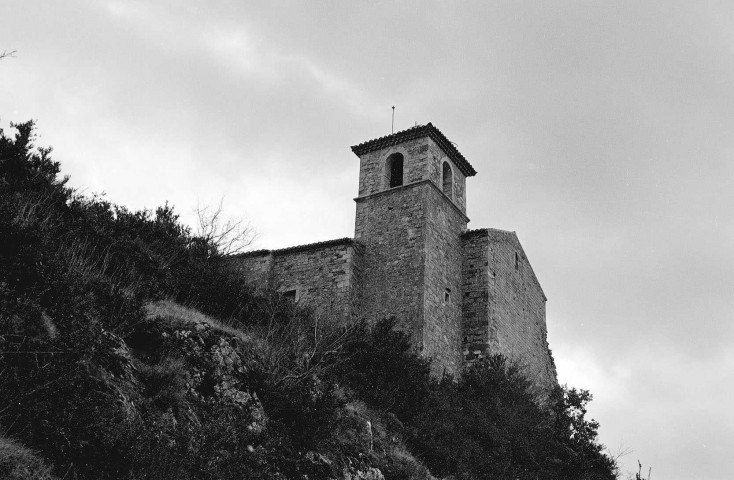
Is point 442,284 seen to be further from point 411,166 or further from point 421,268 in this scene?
point 411,166

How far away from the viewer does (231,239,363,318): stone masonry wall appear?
20469mm

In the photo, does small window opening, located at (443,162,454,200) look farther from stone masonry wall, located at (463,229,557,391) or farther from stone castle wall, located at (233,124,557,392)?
stone masonry wall, located at (463,229,557,391)

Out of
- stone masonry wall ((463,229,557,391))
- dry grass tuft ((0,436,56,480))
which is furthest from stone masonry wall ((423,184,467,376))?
dry grass tuft ((0,436,56,480))

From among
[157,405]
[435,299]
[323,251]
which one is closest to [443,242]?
[435,299]

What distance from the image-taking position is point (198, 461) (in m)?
7.20

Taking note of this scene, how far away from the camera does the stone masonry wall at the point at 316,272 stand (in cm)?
2047

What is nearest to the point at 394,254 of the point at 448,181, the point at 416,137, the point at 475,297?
the point at 475,297

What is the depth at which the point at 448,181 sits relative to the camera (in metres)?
23.8

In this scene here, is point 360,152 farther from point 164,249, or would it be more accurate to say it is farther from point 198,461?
point 198,461

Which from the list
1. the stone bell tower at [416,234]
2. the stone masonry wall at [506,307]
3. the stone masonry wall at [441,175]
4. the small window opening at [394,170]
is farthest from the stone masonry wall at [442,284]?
the small window opening at [394,170]

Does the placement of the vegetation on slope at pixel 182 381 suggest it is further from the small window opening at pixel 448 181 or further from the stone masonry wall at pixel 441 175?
the small window opening at pixel 448 181

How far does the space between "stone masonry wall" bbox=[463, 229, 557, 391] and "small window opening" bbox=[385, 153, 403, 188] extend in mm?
3127

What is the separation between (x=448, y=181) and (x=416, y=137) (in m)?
2.00

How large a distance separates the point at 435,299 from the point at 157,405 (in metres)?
13.2
